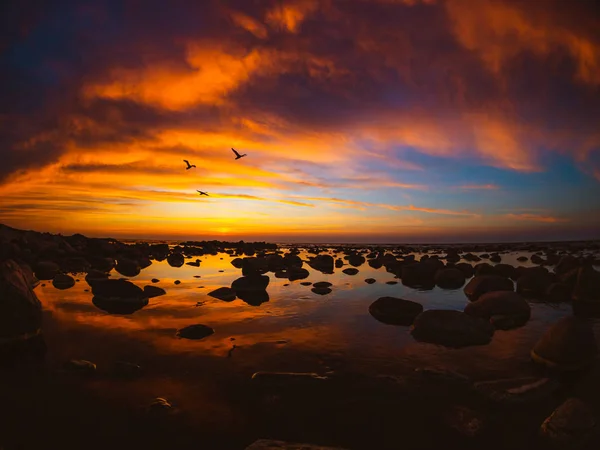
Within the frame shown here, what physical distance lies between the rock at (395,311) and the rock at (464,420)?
5.81 metres

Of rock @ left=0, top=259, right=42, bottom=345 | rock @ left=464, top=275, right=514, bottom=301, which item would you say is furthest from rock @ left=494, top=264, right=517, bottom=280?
rock @ left=0, top=259, right=42, bottom=345

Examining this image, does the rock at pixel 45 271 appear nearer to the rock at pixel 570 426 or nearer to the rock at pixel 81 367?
the rock at pixel 81 367

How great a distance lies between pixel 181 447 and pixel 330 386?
287 centimetres

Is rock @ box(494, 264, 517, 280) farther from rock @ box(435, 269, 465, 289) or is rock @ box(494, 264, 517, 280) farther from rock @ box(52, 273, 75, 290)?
rock @ box(52, 273, 75, 290)

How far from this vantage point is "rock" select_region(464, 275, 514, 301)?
15.1 meters

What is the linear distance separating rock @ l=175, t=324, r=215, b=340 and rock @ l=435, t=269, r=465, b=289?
46.5 feet

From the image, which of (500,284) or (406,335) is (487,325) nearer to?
(406,335)

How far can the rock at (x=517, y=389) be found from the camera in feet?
19.3

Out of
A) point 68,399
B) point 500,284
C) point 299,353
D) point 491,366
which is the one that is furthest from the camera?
point 500,284

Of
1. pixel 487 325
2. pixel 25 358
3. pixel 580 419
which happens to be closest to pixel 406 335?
pixel 487 325

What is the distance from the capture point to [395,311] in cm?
1195

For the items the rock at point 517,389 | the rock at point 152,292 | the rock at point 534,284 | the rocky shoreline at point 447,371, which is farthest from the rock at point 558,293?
the rock at point 152,292

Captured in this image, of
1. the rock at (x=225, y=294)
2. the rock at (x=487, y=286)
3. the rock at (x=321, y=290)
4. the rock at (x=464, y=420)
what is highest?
the rock at (x=487, y=286)

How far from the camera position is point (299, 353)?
27.3 ft
